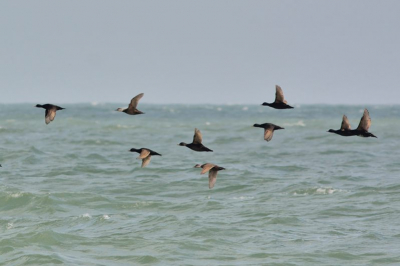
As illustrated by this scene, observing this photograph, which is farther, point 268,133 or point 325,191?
point 325,191

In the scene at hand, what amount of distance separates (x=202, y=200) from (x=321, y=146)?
82.1 ft

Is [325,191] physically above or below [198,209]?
above

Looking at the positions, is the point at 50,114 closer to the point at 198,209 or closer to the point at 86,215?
the point at 86,215

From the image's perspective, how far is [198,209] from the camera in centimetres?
2719

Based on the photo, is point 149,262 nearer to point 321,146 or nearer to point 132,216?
point 132,216

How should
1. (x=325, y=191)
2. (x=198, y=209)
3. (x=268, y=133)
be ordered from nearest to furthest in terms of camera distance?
(x=268, y=133) < (x=198, y=209) < (x=325, y=191)

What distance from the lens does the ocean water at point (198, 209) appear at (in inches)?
832

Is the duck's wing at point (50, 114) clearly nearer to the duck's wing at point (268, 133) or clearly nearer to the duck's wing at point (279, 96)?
the duck's wing at point (268, 133)

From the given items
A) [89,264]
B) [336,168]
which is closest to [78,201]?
[89,264]

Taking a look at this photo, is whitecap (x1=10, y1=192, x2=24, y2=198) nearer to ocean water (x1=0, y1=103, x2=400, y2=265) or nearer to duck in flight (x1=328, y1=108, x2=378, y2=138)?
ocean water (x1=0, y1=103, x2=400, y2=265)

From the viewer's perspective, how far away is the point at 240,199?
2914 cm

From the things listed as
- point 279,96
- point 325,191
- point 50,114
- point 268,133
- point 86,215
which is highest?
point 279,96

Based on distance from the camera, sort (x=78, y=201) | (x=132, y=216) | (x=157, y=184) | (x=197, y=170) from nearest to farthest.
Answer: (x=132, y=216) < (x=78, y=201) < (x=157, y=184) < (x=197, y=170)

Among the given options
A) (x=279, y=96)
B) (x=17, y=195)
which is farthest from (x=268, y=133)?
(x=17, y=195)
